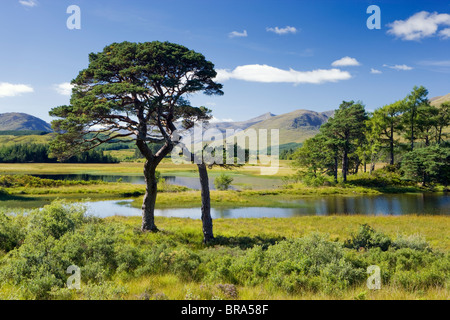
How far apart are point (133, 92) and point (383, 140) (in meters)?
67.4

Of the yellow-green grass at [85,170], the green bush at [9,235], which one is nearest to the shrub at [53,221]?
the green bush at [9,235]

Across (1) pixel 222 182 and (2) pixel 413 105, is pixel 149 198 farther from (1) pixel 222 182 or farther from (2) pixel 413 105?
(2) pixel 413 105

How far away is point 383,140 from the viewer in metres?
64.6

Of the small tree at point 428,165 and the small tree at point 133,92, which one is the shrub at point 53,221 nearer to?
the small tree at point 133,92

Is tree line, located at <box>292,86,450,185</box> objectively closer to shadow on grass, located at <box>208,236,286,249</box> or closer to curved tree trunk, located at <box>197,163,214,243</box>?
shadow on grass, located at <box>208,236,286,249</box>

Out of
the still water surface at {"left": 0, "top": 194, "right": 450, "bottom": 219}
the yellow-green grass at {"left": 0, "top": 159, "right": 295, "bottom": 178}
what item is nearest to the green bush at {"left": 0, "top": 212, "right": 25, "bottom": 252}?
the still water surface at {"left": 0, "top": 194, "right": 450, "bottom": 219}

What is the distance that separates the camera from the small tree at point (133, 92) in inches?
551

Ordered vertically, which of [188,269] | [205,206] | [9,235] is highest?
[205,206]

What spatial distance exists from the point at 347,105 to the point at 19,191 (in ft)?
239

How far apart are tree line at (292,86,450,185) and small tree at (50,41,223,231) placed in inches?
1964

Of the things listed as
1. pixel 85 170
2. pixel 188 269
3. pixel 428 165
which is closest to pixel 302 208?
pixel 188 269
